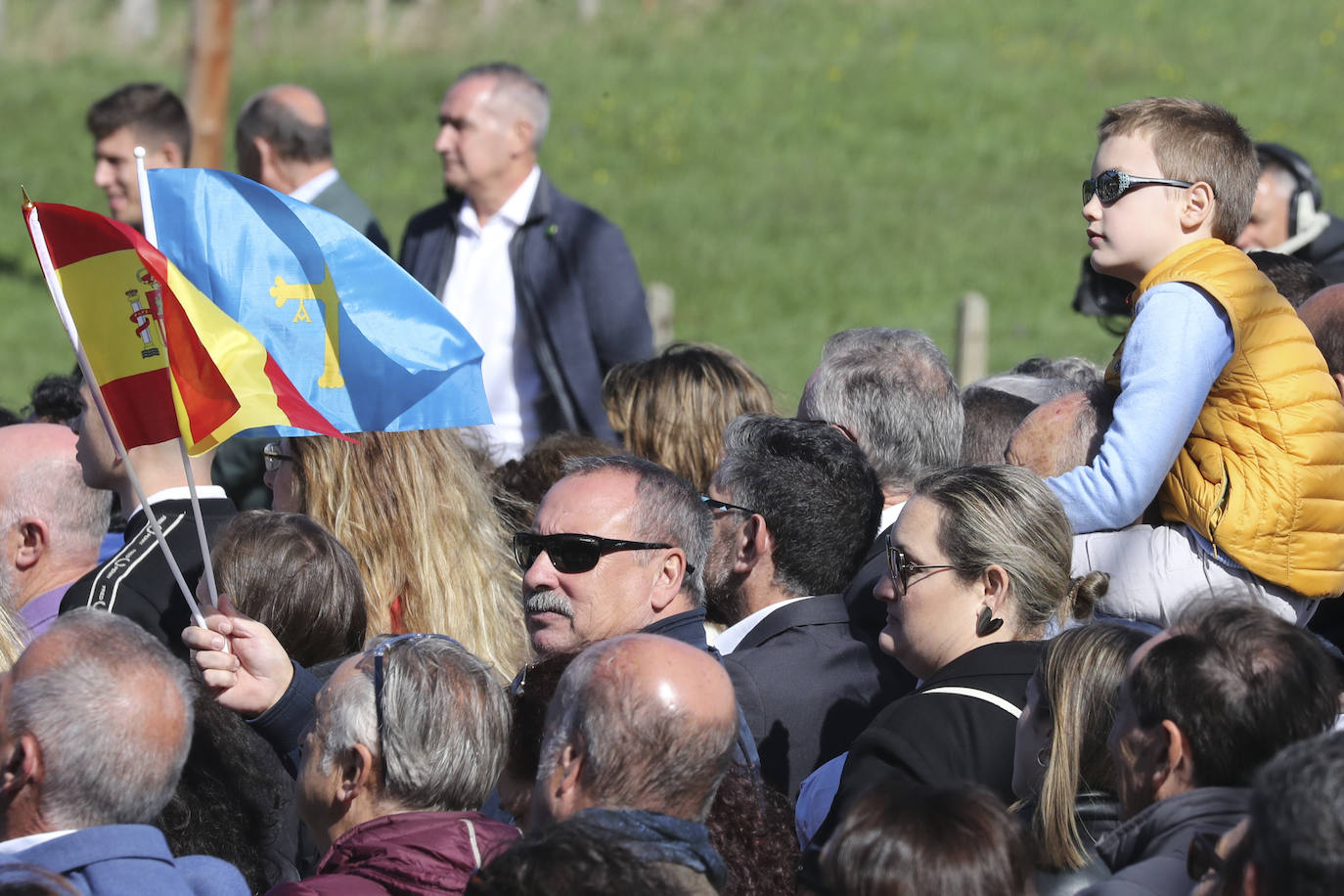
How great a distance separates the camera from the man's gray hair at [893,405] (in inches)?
170

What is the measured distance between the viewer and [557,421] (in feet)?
21.9

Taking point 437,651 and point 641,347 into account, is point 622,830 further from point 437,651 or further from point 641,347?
point 641,347

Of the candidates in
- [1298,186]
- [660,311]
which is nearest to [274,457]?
[1298,186]

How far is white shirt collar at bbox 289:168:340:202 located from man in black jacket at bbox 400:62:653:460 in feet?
2.51

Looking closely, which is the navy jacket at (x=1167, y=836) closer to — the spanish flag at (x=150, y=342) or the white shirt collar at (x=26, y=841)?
the white shirt collar at (x=26, y=841)

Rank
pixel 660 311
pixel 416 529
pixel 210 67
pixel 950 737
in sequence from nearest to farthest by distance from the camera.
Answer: pixel 950 737 < pixel 416 529 < pixel 210 67 < pixel 660 311

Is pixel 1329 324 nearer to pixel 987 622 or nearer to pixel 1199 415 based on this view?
pixel 1199 415

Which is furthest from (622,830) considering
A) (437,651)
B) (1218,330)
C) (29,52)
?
(29,52)

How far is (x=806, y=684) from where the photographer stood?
12.0ft

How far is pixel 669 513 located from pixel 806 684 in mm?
500

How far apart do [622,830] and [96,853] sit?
2.70ft

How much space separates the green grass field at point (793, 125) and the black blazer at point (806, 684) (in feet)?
33.2

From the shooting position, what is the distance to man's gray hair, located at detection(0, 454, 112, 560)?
4.24 meters

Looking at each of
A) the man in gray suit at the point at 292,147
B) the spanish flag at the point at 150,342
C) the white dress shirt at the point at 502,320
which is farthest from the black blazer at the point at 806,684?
the man in gray suit at the point at 292,147
